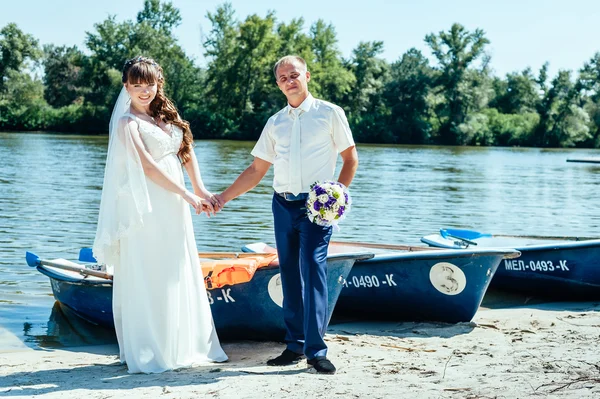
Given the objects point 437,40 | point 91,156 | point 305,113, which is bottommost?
point 91,156

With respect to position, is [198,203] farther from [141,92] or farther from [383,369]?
[383,369]

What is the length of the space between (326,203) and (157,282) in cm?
121

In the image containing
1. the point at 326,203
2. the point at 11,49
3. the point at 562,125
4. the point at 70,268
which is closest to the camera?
the point at 326,203

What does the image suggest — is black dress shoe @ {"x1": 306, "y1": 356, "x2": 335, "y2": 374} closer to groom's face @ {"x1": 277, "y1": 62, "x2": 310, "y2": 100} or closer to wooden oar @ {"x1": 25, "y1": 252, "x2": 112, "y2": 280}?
groom's face @ {"x1": 277, "y1": 62, "x2": 310, "y2": 100}

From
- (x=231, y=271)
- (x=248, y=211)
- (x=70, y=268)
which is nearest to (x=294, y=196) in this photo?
(x=231, y=271)

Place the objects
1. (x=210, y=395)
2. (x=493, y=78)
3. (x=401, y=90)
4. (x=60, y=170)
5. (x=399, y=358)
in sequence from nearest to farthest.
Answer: (x=210, y=395) < (x=399, y=358) < (x=60, y=170) < (x=401, y=90) < (x=493, y=78)

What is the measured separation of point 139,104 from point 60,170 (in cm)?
2297

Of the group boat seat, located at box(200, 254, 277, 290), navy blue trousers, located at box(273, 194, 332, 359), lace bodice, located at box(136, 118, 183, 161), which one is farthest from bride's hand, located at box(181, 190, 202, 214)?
boat seat, located at box(200, 254, 277, 290)

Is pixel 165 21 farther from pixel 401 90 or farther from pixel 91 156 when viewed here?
pixel 91 156

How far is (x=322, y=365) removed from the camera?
491 cm

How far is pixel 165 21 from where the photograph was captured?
297 feet

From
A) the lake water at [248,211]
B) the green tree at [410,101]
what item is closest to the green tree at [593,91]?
the green tree at [410,101]


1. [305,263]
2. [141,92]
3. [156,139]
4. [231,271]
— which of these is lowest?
[231,271]

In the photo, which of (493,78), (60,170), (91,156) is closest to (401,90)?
(493,78)
